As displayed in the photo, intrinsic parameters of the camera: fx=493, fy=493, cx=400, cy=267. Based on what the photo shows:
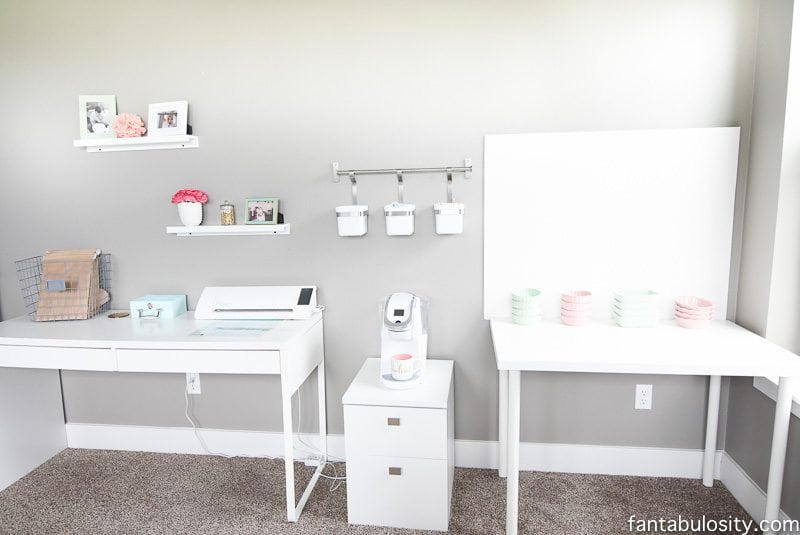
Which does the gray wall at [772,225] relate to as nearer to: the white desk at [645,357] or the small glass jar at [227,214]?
the white desk at [645,357]

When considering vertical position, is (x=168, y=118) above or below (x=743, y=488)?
above

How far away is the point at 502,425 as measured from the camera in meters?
2.24

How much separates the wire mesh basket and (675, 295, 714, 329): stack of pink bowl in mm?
2627

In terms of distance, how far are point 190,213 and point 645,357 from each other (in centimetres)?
198

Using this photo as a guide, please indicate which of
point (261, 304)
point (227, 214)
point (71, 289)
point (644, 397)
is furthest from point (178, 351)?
point (644, 397)

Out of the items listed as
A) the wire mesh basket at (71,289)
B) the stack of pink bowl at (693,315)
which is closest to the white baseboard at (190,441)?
the wire mesh basket at (71,289)

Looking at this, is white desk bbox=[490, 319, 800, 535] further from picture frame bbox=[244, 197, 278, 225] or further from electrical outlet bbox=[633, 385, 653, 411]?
picture frame bbox=[244, 197, 278, 225]

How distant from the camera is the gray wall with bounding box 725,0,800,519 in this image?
177 centimetres

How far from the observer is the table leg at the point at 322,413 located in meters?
2.35

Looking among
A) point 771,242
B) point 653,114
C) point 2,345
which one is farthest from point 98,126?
point 771,242

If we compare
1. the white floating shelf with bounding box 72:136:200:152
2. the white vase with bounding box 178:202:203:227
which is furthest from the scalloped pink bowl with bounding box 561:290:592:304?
the white floating shelf with bounding box 72:136:200:152

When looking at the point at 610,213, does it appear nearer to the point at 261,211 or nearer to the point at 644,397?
the point at 644,397

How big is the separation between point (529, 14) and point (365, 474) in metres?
1.98

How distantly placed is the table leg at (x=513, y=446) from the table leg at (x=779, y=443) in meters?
0.84
